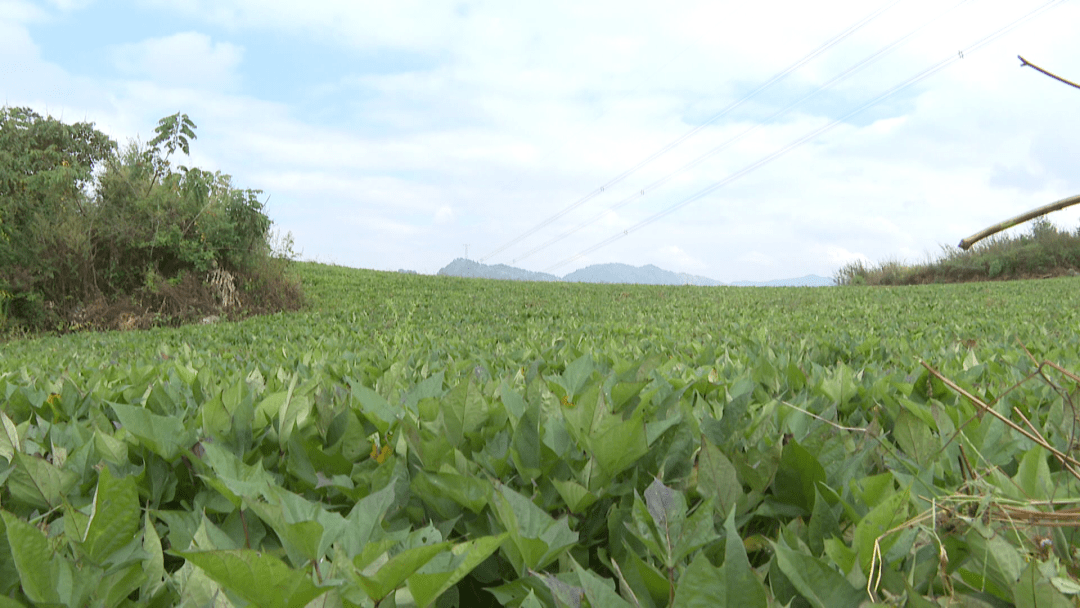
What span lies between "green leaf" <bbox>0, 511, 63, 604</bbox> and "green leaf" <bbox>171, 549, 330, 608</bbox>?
11.4 inches

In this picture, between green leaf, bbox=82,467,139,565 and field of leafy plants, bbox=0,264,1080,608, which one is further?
green leaf, bbox=82,467,139,565

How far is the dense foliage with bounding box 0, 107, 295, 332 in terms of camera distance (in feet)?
44.2

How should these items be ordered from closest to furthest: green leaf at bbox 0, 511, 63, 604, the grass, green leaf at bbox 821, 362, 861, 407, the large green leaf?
green leaf at bbox 0, 511, 63, 604, the large green leaf, green leaf at bbox 821, 362, 861, 407, the grass

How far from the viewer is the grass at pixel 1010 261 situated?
26.6 metres

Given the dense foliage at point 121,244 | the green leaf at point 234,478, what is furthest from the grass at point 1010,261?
the green leaf at point 234,478

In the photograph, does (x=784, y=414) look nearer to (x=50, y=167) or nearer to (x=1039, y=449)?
(x=1039, y=449)

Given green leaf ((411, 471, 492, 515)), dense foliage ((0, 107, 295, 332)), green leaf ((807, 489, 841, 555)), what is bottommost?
green leaf ((807, 489, 841, 555))

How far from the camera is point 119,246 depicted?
13914mm

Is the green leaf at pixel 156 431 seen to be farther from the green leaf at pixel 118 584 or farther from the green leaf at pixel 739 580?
the green leaf at pixel 739 580

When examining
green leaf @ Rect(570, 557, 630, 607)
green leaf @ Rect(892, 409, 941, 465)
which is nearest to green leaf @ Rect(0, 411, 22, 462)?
green leaf @ Rect(570, 557, 630, 607)

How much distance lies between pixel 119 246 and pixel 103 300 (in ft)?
4.16

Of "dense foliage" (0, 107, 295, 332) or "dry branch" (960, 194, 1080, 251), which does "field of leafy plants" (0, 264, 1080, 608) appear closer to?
"dry branch" (960, 194, 1080, 251)

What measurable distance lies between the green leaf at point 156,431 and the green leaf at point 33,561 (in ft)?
1.72

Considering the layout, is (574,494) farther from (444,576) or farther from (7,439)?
(7,439)
